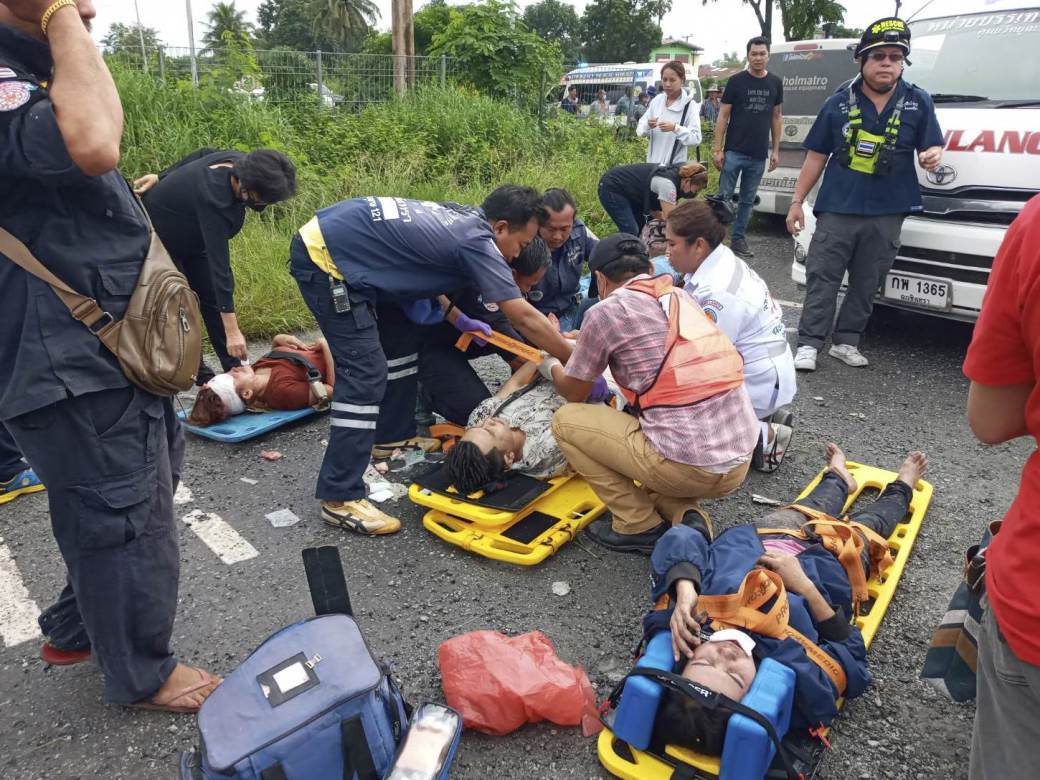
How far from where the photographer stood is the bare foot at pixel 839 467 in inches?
135

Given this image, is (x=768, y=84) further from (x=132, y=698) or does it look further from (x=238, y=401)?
(x=132, y=698)

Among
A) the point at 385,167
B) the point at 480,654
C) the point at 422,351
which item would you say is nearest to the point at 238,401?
the point at 422,351

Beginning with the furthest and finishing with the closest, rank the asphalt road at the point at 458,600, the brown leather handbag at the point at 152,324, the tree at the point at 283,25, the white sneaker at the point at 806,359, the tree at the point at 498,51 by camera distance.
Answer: the tree at the point at 283,25
the tree at the point at 498,51
the white sneaker at the point at 806,359
the asphalt road at the point at 458,600
the brown leather handbag at the point at 152,324

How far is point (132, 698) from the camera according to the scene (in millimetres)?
2209

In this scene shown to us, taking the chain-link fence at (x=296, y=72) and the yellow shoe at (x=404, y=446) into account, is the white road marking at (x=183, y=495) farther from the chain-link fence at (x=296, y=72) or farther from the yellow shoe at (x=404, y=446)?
the chain-link fence at (x=296, y=72)

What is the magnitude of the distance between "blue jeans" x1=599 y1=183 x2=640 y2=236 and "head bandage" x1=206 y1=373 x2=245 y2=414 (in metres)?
3.65

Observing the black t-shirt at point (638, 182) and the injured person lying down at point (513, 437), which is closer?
the injured person lying down at point (513, 437)

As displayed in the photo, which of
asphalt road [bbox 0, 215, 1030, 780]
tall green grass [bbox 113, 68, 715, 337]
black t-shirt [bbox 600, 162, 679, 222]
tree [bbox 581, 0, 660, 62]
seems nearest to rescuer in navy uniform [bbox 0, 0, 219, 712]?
asphalt road [bbox 0, 215, 1030, 780]

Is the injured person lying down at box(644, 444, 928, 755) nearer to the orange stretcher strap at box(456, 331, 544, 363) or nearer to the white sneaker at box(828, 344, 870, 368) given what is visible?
the orange stretcher strap at box(456, 331, 544, 363)

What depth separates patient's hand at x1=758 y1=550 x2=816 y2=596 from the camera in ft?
7.72

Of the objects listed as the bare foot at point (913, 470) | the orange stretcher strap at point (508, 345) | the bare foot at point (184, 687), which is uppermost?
the orange stretcher strap at point (508, 345)

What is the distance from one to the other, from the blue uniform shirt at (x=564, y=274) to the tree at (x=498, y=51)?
778 cm

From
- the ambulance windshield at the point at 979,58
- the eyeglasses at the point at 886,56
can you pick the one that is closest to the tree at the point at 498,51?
the ambulance windshield at the point at 979,58

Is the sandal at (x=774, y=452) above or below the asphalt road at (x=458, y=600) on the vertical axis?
above
